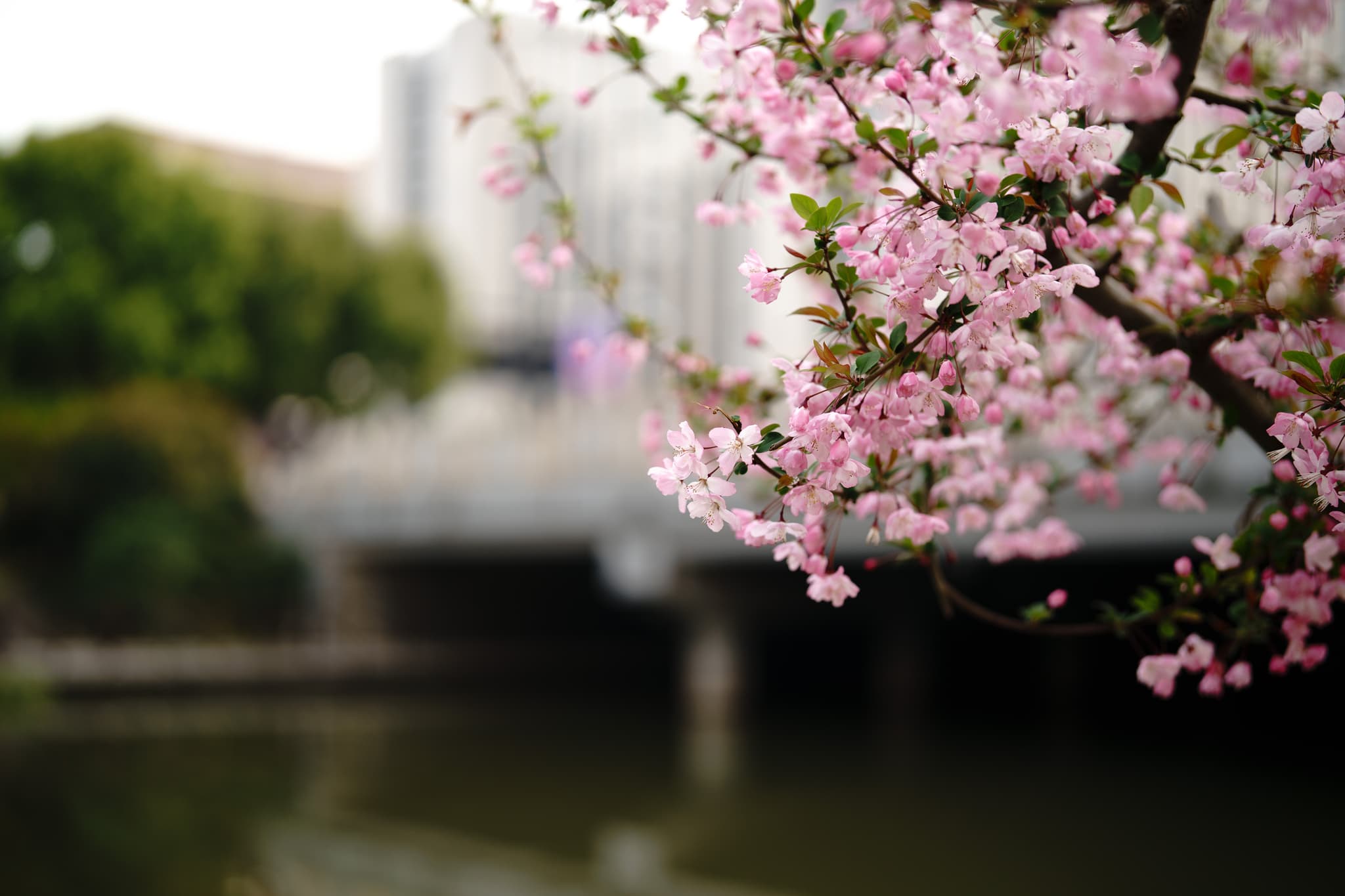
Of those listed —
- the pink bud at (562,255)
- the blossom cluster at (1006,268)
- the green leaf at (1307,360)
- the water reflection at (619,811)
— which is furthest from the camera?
the water reflection at (619,811)

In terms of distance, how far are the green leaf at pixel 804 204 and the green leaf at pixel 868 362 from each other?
0.98 ft

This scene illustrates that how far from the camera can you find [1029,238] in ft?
8.32

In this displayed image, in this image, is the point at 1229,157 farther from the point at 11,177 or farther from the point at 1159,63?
the point at 11,177

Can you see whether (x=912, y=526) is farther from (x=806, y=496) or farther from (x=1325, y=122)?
(x=1325, y=122)

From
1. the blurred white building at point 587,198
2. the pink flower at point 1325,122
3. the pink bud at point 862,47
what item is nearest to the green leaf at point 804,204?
the pink bud at point 862,47

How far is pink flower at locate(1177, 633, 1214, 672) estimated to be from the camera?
3633mm

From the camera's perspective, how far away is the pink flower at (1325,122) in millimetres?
2666

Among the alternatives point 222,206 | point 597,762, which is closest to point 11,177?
point 222,206

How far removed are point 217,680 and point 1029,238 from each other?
20.7 metres

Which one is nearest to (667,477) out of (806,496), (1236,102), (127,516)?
(806,496)

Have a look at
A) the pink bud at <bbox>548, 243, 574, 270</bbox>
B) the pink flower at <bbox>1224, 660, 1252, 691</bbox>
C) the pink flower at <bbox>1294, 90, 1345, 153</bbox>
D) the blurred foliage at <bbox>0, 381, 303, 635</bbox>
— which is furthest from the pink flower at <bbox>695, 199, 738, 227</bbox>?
the blurred foliage at <bbox>0, 381, 303, 635</bbox>

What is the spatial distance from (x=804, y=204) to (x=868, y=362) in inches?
13.2

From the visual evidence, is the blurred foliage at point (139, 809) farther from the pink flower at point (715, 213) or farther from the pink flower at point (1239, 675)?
the pink flower at point (1239, 675)

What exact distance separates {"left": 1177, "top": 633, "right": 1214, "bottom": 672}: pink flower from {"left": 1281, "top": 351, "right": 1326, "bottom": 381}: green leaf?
3.48 feet
